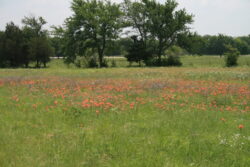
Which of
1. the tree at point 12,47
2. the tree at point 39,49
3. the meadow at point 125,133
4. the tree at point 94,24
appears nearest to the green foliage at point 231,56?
the tree at point 94,24

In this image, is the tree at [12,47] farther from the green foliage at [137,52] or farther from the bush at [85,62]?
the green foliage at [137,52]

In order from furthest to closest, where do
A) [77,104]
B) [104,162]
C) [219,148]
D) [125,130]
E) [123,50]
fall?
[123,50] → [77,104] → [125,130] → [219,148] → [104,162]

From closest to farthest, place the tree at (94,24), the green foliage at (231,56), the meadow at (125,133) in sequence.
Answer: the meadow at (125,133), the green foliage at (231,56), the tree at (94,24)

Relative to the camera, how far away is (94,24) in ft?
141

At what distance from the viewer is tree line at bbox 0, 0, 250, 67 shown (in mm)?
44500

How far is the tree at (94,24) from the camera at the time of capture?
43500mm

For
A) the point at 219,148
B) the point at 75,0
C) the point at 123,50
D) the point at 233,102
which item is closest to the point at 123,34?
the point at 123,50

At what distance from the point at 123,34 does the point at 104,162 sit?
44186mm

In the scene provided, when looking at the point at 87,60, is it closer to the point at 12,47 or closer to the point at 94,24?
the point at 94,24

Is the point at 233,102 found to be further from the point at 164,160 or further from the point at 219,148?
the point at 164,160

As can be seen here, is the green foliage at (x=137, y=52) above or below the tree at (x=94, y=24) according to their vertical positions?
below

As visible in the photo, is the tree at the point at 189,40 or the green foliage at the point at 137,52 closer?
the green foliage at the point at 137,52

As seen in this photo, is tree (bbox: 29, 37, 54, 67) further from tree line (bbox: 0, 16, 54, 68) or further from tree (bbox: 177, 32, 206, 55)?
tree (bbox: 177, 32, 206, 55)

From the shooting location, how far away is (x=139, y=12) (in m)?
47.7
